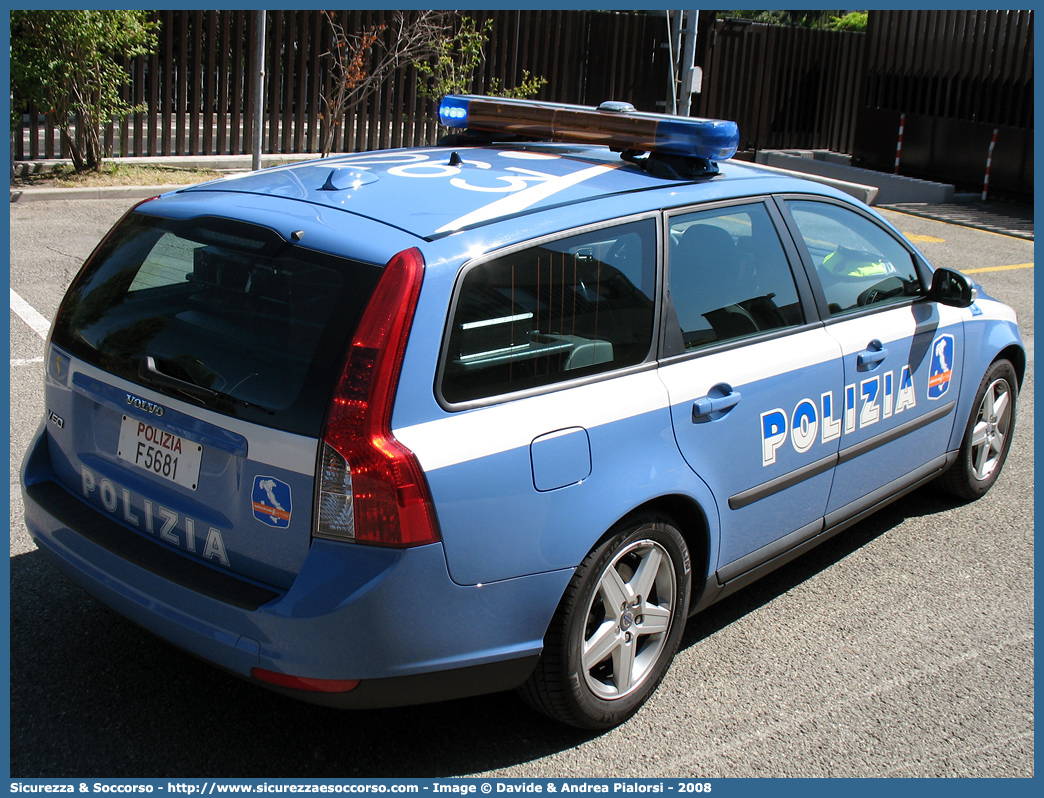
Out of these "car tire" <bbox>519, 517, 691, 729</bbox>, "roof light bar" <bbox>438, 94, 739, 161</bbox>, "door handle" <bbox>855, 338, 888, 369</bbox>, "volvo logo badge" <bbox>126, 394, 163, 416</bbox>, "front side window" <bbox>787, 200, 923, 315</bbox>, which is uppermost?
"roof light bar" <bbox>438, 94, 739, 161</bbox>

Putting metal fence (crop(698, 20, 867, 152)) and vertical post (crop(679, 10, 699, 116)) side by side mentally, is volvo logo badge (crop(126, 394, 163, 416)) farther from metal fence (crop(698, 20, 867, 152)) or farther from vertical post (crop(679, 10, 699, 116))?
metal fence (crop(698, 20, 867, 152))

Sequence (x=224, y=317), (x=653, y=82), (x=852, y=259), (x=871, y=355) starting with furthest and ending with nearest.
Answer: (x=653, y=82)
(x=852, y=259)
(x=871, y=355)
(x=224, y=317)

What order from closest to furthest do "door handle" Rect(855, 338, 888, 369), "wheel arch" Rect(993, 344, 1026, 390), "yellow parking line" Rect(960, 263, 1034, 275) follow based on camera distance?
"door handle" Rect(855, 338, 888, 369), "wheel arch" Rect(993, 344, 1026, 390), "yellow parking line" Rect(960, 263, 1034, 275)

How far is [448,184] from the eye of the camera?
3.22 meters

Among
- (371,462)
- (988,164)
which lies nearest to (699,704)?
(371,462)

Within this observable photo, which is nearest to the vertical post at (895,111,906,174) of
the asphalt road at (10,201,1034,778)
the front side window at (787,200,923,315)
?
the front side window at (787,200,923,315)

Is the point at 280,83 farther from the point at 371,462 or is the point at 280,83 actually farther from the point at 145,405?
the point at 371,462

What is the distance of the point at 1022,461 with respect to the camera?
5613 mm

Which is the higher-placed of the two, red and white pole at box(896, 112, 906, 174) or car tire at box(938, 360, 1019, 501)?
red and white pole at box(896, 112, 906, 174)

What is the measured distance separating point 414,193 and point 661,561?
139 centimetres

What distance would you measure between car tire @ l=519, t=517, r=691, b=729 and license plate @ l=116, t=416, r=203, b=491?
1104 mm

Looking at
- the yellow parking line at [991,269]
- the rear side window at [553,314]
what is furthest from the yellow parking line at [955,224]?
the rear side window at [553,314]

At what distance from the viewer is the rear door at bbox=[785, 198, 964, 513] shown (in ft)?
12.9

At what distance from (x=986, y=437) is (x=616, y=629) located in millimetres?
2821
